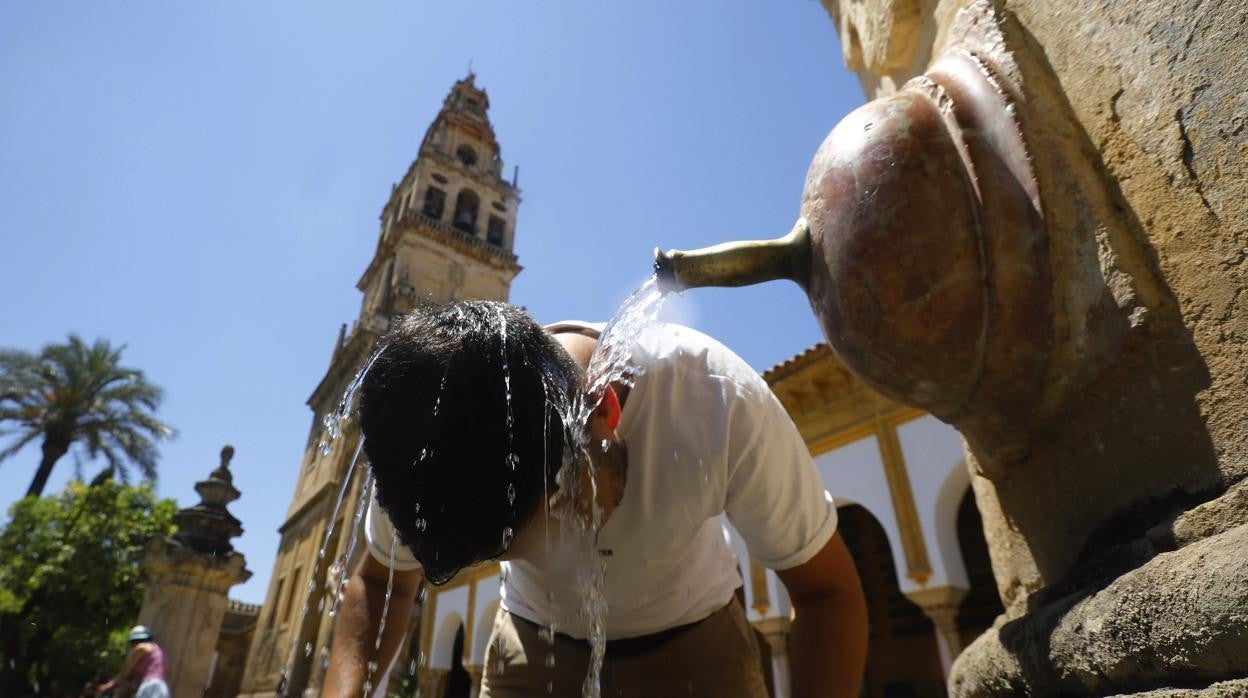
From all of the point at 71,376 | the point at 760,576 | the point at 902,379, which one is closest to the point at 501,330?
the point at 902,379

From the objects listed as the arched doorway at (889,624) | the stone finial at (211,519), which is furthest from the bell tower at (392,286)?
the arched doorway at (889,624)

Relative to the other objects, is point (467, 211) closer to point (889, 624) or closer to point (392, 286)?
point (392, 286)

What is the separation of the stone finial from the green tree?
13.8m

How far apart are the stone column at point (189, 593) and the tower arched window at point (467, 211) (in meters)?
20.9

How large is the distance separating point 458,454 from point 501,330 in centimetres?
23

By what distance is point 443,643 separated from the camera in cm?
1573

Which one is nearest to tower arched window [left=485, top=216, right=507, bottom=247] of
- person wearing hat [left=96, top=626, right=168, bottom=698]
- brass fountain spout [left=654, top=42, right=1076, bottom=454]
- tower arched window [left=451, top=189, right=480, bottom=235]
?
tower arched window [left=451, top=189, right=480, bottom=235]

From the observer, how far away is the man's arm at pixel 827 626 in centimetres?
136

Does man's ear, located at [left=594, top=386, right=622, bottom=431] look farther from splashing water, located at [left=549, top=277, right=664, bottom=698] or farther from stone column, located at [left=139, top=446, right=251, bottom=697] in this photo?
stone column, located at [left=139, top=446, right=251, bottom=697]

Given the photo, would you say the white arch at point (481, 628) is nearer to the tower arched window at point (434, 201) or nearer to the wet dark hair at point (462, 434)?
the wet dark hair at point (462, 434)

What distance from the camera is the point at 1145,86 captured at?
939 millimetres

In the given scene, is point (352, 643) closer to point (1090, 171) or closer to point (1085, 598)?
point (1085, 598)

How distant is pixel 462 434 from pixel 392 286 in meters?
23.7

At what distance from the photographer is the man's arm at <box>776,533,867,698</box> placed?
4.47 ft
